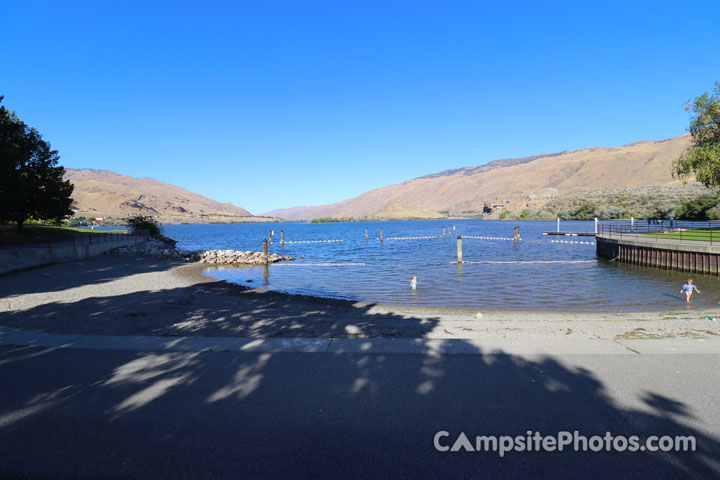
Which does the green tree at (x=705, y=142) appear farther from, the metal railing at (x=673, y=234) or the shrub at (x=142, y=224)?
the shrub at (x=142, y=224)

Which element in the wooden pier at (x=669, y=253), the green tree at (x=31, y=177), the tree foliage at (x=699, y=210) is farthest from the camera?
the tree foliage at (x=699, y=210)

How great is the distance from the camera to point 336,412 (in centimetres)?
450

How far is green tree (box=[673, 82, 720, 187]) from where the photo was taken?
30.0 meters

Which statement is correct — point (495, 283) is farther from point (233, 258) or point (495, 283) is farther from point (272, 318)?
point (233, 258)

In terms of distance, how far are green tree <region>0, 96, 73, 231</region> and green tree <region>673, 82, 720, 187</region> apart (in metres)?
48.6

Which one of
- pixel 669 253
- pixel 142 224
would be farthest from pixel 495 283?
pixel 142 224

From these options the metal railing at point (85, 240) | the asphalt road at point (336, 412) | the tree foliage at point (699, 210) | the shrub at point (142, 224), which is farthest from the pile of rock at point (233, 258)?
the tree foliage at point (699, 210)

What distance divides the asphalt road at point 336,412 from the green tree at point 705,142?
32.7 m

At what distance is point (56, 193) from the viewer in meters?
32.4

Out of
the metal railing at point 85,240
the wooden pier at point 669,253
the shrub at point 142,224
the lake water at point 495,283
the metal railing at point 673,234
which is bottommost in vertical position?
the lake water at point 495,283

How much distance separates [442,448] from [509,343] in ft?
12.6

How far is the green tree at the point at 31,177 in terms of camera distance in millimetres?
26797

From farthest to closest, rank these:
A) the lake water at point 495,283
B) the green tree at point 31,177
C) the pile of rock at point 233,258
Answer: the pile of rock at point 233,258 → the green tree at point 31,177 → the lake water at point 495,283

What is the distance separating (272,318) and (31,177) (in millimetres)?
31175
